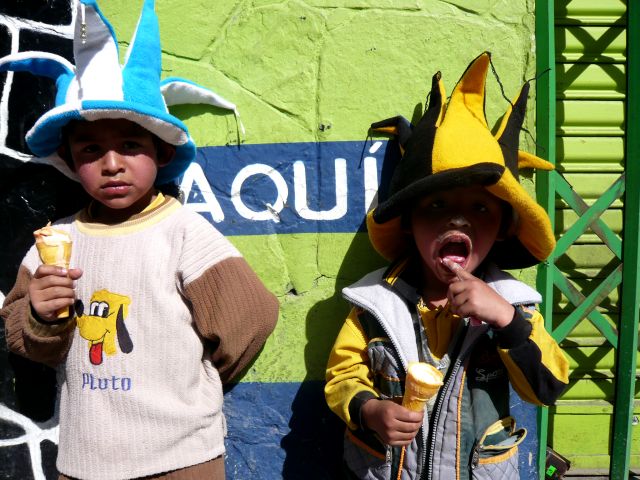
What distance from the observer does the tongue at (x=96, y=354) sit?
1874 millimetres

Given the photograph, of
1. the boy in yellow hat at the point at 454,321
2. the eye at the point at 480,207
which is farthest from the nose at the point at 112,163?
the eye at the point at 480,207

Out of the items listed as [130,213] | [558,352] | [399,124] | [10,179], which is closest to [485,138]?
[399,124]

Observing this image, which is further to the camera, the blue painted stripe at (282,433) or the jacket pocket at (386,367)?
the blue painted stripe at (282,433)

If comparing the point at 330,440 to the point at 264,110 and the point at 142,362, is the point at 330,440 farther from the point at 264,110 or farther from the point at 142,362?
the point at 264,110

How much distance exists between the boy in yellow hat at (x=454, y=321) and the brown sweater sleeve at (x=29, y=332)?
0.92m

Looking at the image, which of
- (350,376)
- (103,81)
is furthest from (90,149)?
(350,376)

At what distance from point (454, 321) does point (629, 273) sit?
3.62 feet

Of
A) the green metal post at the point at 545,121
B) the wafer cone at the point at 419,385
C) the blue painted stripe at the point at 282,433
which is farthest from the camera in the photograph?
the blue painted stripe at the point at 282,433

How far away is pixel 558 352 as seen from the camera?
5.96ft

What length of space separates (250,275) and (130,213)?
18.5 inches

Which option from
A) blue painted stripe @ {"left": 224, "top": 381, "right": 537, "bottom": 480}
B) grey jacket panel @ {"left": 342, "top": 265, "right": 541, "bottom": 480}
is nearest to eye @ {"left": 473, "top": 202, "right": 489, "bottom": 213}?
grey jacket panel @ {"left": 342, "top": 265, "right": 541, "bottom": 480}

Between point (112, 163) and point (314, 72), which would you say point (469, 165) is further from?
point (112, 163)

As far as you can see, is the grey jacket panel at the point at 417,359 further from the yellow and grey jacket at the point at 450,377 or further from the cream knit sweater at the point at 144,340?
the cream knit sweater at the point at 144,340

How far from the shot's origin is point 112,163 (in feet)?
5.91
